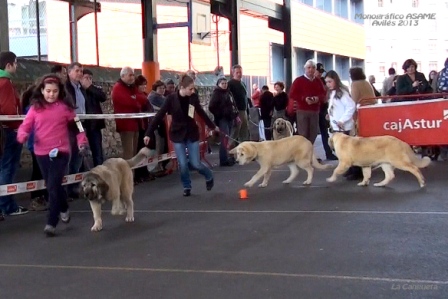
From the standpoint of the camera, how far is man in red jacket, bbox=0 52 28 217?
28.0 ft

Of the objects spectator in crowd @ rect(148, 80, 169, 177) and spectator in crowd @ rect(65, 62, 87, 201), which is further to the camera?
spectator in crowd @ rect(148, 80, 169, 177)

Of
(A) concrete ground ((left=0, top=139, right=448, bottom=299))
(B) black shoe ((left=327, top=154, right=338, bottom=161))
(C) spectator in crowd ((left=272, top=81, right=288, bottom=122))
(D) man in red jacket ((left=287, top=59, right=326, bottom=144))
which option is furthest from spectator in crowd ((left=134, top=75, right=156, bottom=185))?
(C) spectator in crowd ((left=272, top=81, right=288, bottom=122))

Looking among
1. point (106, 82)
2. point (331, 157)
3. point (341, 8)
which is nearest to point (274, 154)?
point (331, 157)

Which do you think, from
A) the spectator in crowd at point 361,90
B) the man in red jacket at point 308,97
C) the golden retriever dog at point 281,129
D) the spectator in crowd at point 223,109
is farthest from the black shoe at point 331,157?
the spectator in crowd at point 361,90

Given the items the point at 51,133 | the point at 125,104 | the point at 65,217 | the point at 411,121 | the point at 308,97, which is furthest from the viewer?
the point at 308,97

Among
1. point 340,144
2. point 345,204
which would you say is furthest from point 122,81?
point 345,204

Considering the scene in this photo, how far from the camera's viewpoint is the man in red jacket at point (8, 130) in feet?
28.0

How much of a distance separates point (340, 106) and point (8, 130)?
504cm

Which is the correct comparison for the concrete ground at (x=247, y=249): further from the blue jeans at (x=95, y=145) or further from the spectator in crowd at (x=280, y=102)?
the spectator in crowd at (x=280, y=102)

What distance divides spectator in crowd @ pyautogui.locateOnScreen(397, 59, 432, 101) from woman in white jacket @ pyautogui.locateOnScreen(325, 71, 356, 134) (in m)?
3.45

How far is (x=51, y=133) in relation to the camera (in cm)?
739

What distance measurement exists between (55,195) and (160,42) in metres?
14.6

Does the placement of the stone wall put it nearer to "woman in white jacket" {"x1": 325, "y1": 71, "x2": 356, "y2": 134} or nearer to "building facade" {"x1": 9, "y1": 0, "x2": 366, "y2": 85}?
"building facade" {"x1": 9, "y1": 0, "x2": 366, "y2": 85}

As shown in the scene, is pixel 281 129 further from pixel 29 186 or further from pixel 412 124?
pixel 29 186
